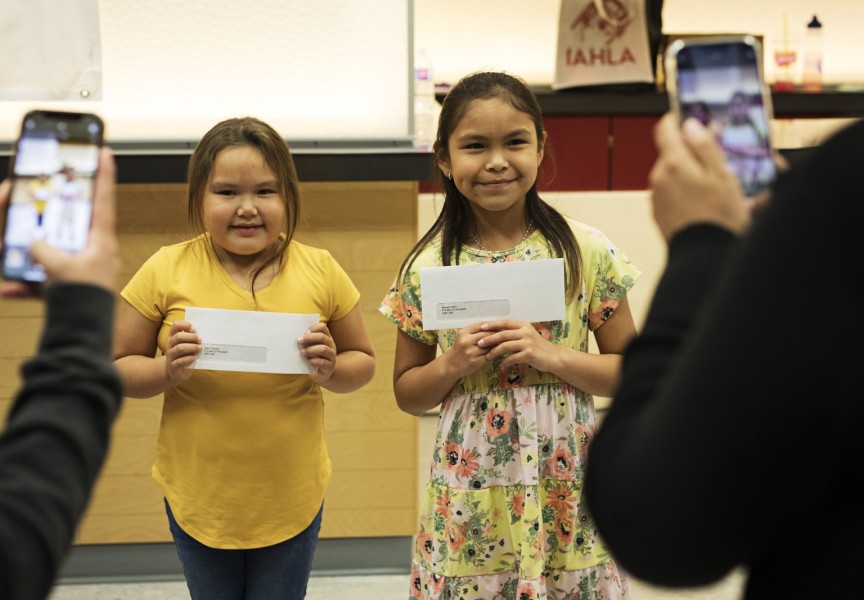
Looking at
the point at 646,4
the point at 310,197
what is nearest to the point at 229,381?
the point at 310,197

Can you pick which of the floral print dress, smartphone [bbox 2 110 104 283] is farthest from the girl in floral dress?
smartphone [bbox 2 110 104 283]

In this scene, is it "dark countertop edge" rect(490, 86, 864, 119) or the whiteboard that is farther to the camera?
"dark countertop edge" rect(490, 86, 864, 119)

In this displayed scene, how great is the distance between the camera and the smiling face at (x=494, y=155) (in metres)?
2.01

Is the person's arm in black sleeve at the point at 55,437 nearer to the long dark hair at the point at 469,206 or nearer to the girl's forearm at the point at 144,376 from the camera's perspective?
the girl's forearm at the point at 144,376

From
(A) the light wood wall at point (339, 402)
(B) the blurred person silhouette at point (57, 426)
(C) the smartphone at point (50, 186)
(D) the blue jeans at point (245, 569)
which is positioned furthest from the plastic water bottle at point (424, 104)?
(B) the blurred person silhouette at point (57, 426)

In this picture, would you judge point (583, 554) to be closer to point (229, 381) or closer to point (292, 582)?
point (292, 582)

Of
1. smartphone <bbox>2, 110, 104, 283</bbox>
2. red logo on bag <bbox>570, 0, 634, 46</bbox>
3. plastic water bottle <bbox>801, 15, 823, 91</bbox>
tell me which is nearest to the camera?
smartphone <bbox>2, 110, 104, 283</bbox>

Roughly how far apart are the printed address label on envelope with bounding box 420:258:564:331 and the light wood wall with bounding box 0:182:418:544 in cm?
100

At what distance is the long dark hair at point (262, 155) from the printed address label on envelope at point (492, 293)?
0.33 meters

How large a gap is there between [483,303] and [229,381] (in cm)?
52

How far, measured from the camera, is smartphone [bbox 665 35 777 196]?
95cm

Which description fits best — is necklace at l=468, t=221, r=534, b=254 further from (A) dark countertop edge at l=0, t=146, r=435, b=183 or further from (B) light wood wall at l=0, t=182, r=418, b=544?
(B) light wood wall at l=0, t=182, r=418, b=544

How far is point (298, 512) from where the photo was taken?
2.06 m

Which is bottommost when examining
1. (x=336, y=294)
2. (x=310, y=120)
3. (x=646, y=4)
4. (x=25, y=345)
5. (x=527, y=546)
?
(x=527, y=546)
